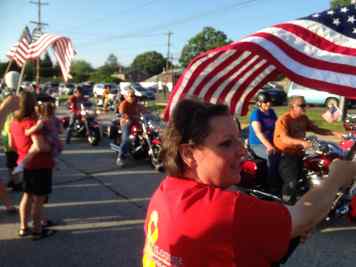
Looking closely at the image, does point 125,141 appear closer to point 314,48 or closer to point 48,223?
point 48,223

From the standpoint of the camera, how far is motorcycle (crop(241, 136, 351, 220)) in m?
5.52

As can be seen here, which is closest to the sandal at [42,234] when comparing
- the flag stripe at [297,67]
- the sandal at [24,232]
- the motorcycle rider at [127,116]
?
the sandal at [24,232]

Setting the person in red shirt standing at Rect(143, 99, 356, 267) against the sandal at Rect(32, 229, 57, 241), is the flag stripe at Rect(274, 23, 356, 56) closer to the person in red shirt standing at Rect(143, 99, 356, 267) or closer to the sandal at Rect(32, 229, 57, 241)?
the person in red shirt standing at Rect(143, 99, 356, 267)

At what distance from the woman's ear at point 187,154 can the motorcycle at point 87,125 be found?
1097 cm

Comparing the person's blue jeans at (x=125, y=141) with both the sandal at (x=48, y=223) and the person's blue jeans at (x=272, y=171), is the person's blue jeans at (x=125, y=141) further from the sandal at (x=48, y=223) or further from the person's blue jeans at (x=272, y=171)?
the sandal at (x=48, y=223)

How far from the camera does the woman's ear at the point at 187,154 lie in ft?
5.41

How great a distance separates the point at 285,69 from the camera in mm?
2744

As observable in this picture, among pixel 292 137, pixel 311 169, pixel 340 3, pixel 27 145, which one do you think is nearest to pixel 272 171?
pixel 311 169

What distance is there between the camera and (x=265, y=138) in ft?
19.8

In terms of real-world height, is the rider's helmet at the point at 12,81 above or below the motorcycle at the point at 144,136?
above

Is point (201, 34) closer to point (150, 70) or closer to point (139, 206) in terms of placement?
point (150, 70)

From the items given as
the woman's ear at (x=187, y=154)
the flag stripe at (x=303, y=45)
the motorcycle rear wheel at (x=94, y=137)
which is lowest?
the motorcycle rear wheel at (x=94, y=137)

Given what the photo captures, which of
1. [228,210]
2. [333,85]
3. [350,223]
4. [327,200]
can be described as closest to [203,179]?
[228,210]

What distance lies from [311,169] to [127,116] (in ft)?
16.4
